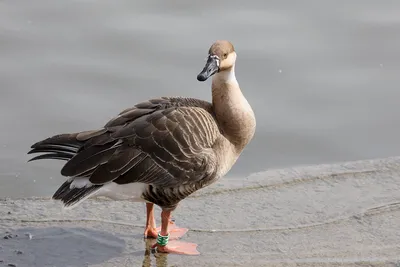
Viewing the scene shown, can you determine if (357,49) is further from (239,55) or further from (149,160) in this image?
(149,160)

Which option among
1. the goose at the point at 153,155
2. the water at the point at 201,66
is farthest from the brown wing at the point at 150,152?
the water at the point at 201,66

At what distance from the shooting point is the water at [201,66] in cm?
724

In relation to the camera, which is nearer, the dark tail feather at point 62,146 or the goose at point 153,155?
the goose at point 153,155

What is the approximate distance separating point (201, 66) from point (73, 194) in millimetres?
3298

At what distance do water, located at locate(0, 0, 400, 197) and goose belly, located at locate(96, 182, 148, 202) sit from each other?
1.24m

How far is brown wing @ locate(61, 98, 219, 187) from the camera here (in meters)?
5.28

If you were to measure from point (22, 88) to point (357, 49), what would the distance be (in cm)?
371

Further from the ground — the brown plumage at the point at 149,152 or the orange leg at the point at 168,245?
the brown plumage at the point at 149,152

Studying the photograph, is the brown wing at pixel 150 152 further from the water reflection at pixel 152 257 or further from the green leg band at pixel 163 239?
the water reflection at pixel 152 257

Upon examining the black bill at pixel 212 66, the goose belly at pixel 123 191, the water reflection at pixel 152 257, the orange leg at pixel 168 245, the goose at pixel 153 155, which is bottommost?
the water reflection at pixel 152 257

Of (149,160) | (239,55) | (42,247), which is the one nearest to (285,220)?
(149,160)

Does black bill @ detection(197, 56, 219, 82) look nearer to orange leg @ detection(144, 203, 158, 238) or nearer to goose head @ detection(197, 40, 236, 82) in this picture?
goose head @ detection(197, 40, 236, 82)

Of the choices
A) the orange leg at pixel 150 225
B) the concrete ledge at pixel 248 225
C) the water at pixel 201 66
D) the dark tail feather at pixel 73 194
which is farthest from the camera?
the water at pixel 201 66

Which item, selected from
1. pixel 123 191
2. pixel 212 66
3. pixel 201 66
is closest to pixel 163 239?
pixel 123 191
